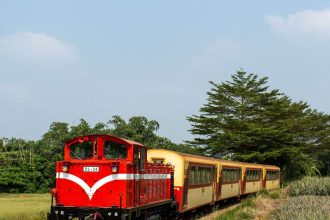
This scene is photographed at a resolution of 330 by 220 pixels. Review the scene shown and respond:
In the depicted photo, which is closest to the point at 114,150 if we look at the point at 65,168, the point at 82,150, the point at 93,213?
the point at 82,150

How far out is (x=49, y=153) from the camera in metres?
42.6

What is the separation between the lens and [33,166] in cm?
4172

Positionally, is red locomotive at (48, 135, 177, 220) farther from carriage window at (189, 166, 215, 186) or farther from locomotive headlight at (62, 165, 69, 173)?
carriage window at (189, 166, 215, 186)

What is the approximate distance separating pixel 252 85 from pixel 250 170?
27009 millimetres

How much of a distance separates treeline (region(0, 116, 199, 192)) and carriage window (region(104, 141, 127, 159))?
2683cm

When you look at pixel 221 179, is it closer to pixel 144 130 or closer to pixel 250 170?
pixel 250 170

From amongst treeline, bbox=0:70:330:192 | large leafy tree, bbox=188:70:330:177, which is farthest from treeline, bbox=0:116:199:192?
large leafy tree, bbox=188:70:330:177

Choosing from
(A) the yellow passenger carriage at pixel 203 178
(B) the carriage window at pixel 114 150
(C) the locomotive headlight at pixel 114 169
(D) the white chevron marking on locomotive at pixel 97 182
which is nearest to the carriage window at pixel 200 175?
(A) the yellow passenger carriage at pixel 203 178

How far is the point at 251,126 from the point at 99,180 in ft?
140

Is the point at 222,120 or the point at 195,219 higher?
the point at 222,120

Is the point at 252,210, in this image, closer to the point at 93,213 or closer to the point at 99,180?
the point at 99,180

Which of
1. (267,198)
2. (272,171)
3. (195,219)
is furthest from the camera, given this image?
(272,171)

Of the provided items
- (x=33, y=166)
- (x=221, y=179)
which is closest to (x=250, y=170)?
(x=221, y=179)

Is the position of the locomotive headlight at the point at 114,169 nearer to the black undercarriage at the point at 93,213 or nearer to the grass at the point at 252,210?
the black undercarriage at the point at 93,213
